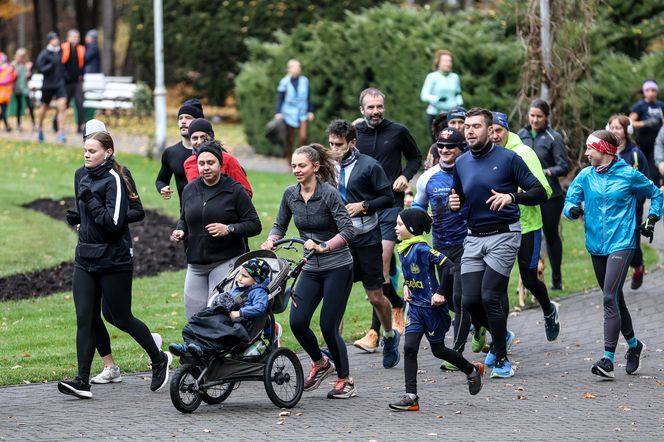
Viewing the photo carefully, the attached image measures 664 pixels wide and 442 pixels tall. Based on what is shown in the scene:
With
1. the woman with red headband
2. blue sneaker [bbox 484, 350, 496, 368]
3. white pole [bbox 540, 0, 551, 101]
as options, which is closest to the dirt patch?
white pole [bbox 540, 0, 551, 101]

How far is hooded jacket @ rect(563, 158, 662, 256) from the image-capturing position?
397 inches

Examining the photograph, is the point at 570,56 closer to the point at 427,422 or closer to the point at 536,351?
the point at 536,351

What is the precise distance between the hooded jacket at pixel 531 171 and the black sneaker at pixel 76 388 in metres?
3.78

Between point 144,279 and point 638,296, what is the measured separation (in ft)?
19.5

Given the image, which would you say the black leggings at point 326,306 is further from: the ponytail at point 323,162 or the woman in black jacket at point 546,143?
the woman in black jacket at point 546,143

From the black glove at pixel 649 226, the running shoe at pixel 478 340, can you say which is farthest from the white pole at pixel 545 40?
the black glove at pixel 649 226

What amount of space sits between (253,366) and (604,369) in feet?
9.35

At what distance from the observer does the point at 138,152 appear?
28078mm

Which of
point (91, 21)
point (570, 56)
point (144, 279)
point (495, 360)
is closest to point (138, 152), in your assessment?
point (144, 279)

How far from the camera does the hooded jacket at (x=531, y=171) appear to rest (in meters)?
10.4

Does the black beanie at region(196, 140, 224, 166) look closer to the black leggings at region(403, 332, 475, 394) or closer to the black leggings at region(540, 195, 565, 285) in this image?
the black leggings at region(403, 332, 475, 394)

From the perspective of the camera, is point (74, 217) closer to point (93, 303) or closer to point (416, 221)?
point (93, 303)

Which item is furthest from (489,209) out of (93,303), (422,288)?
(93,303)

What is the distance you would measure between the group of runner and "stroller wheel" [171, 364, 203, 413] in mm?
935
